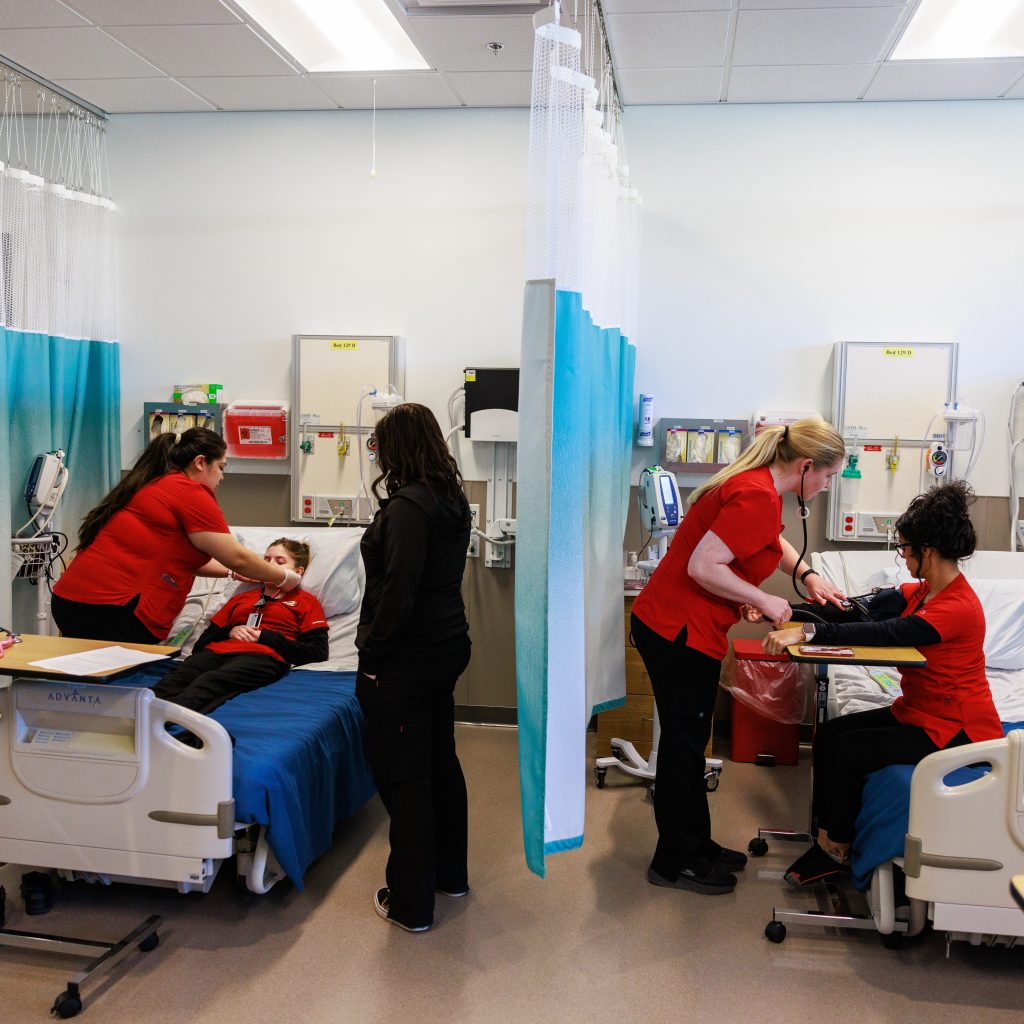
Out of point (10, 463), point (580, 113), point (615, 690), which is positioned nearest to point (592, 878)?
point (615, 690)

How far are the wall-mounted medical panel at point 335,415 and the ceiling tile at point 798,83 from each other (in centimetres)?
186

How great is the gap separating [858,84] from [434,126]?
1865 mm

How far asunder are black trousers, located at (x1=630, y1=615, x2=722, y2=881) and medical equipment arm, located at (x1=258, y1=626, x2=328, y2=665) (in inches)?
53.3

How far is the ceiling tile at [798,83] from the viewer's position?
3.98 metres

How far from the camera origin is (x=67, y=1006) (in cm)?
229

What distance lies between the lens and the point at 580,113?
2.53 metres

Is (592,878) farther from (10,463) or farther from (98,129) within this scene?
(98,129)

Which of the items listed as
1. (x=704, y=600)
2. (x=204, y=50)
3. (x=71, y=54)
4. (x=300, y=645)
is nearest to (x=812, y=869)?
(x=704, y=600)

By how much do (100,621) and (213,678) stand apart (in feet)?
1.32

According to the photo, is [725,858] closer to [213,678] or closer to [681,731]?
[681,731]

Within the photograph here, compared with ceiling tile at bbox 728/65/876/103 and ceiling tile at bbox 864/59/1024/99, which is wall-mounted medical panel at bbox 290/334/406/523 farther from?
ceiling tile at bbox 864/59/1024/99

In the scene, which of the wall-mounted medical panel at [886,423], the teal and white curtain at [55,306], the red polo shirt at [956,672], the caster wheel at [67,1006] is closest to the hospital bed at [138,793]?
the caster wheel at [67,1006]

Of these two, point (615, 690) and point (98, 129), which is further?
point (98, 129)

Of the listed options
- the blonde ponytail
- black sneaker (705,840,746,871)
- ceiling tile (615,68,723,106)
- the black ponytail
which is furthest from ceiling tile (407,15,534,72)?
black sneaker (705,840,746,871)
